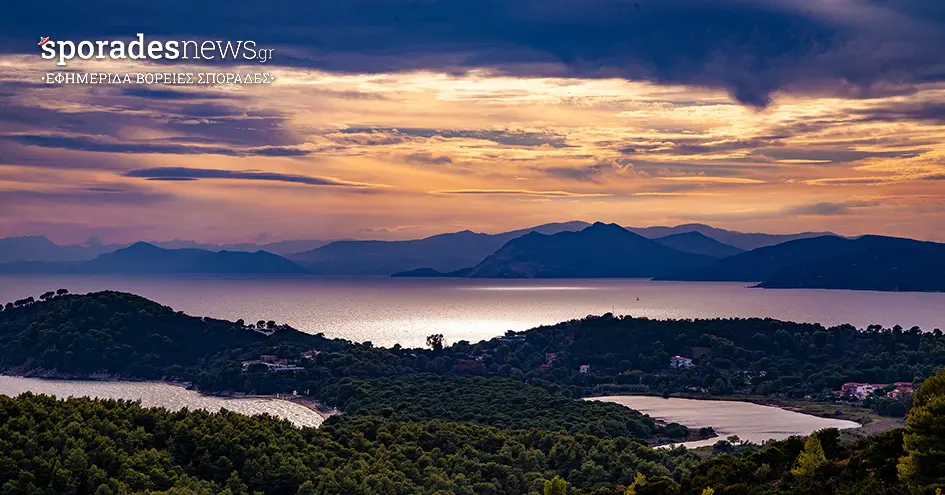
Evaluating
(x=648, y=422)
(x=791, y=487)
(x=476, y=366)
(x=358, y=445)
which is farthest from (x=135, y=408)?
(x=476, y=366)

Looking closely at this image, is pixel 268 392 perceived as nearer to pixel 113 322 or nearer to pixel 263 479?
pixel 113 322

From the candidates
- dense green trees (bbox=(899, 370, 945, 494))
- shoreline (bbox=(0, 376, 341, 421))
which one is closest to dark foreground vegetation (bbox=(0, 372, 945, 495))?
dense green trees (bbox=(899, 370, 945, 494))

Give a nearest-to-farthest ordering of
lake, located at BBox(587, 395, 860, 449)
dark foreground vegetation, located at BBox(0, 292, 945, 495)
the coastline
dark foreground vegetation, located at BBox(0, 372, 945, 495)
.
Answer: dark foreground vegetation, located at BBox(0, 372, 945, 495)
dark foreground vegetation, located at BBox(0, 292, 945, 495)
lake, located at BBox(587, 395, 860, 449)
the coastline

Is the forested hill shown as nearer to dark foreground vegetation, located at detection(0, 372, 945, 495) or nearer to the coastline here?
the coastline

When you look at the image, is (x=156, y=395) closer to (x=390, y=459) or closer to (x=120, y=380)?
(x=120, y=380)

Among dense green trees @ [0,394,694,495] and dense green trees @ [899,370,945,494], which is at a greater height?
dense green trees @ [899,370,945,494]

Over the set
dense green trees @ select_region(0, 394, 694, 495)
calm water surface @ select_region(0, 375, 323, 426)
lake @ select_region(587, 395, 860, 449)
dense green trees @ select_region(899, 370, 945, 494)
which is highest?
dense green trees @ select_region(899, 370, 945, 494)
